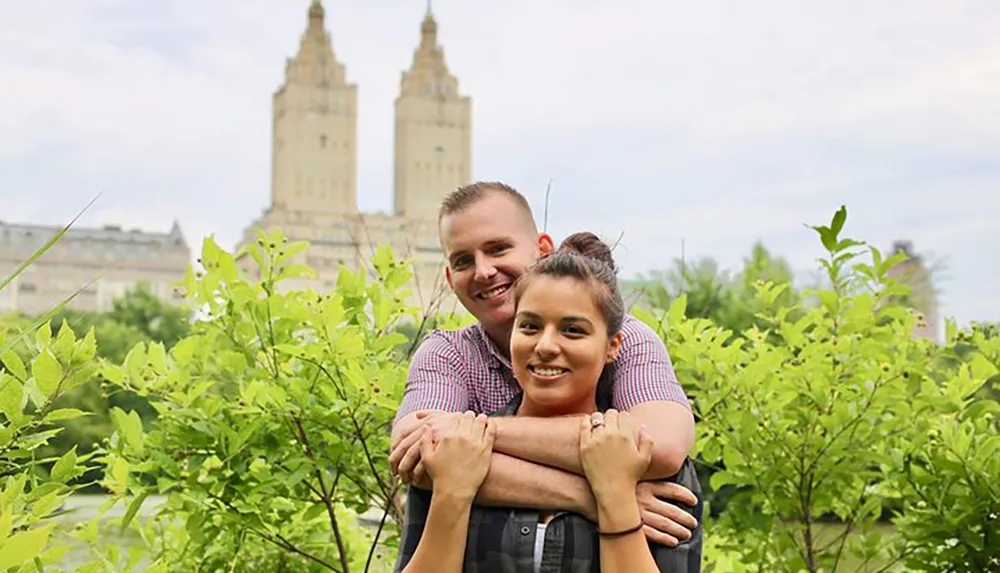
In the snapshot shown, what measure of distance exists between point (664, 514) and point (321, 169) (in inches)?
3205

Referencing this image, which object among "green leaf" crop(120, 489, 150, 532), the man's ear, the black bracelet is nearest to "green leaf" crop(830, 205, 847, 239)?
the man's ear

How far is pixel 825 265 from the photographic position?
2.60 metres

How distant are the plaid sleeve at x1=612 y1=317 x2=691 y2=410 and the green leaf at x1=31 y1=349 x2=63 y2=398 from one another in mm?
744

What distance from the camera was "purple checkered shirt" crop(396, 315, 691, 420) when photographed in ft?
4.96

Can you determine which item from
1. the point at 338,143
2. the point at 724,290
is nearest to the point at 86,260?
the point at 338,143

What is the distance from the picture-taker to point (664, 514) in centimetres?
144

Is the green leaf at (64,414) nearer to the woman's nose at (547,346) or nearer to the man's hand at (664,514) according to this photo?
the woman's nose at (547,346)

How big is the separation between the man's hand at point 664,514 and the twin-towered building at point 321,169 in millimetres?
70215

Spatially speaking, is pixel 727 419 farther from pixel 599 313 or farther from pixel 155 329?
pixel 155 329

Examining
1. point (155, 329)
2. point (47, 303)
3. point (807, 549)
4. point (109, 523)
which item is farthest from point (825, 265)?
point (47, 303)

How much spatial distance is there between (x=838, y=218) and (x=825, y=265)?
16 cm

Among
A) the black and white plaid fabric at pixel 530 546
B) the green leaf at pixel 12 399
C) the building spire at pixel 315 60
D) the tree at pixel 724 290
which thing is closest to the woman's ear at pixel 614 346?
the black and white plaid fabric at pixel 530 546

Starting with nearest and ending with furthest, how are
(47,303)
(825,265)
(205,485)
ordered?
(205,485)
(825,265)
(47,303)

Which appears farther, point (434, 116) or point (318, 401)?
point (434, 116)
